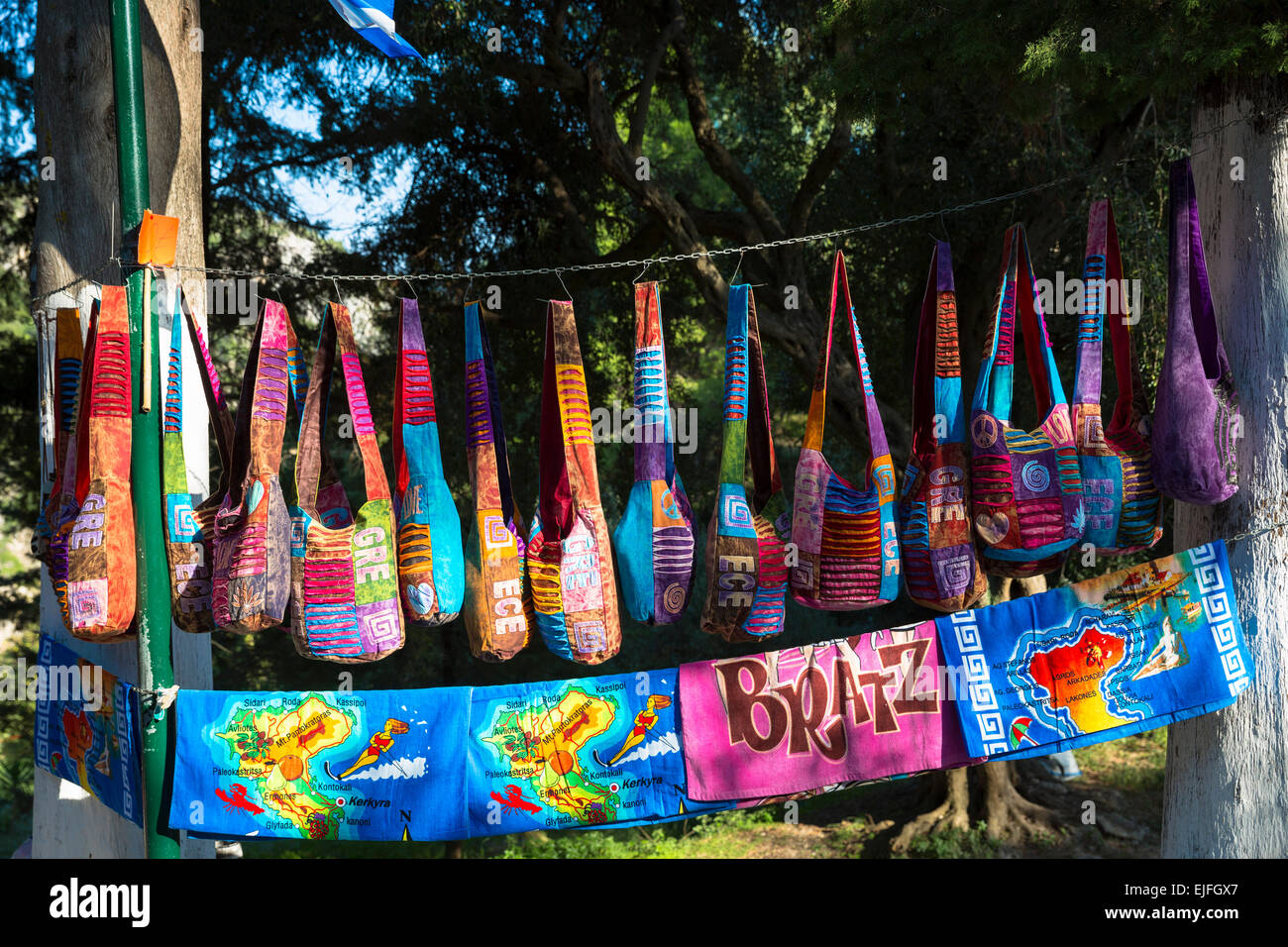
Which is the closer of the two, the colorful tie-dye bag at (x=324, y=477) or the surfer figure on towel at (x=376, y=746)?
the surfer figure on towel at (x=376, y=746)

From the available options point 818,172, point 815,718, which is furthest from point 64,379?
point 818,172

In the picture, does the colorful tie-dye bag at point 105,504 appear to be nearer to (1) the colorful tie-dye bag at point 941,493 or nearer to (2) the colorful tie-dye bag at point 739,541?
(2) the colorful tie-dye bag at point 739,541

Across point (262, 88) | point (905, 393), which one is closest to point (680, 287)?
point (905, 393)

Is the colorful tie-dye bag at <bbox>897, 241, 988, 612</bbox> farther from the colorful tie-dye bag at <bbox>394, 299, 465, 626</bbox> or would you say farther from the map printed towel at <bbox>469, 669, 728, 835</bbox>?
the colorful tie-dye bag at <bbox>394, 299, 465, 626</bbox>

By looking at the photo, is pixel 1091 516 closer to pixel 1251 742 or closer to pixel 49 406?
pixel 1251 742

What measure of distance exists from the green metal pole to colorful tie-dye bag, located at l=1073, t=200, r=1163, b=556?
123 inches

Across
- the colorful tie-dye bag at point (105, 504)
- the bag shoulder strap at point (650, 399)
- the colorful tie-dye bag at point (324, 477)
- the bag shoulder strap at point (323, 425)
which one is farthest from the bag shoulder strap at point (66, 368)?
the bag shoulder strap at point (650, 399)

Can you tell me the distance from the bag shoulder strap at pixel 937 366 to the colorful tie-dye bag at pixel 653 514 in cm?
87

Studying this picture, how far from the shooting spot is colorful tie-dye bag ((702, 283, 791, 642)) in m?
3.24

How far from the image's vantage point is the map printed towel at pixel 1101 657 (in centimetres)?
340

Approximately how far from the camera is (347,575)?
325 cm

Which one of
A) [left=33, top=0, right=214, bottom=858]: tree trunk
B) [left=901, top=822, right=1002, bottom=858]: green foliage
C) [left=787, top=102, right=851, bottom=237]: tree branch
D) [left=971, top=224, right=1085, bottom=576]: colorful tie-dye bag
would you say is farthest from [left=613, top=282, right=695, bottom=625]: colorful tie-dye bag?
[left=901, top=822, right=1002, bottom=858]: green foliage

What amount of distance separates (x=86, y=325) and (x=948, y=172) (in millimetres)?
6594
